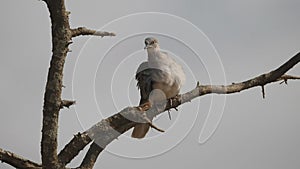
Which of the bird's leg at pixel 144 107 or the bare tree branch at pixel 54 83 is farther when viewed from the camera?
the bird's leg at pixel 144 107

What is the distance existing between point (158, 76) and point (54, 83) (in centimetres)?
428

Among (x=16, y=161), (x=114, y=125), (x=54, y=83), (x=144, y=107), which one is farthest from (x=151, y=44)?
(x=16, y=161)

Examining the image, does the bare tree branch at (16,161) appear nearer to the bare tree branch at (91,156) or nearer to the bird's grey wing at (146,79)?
the bare tree branch at (91,156)

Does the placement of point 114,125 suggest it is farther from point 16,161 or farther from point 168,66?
point 168,66

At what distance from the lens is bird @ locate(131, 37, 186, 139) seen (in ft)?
32.0

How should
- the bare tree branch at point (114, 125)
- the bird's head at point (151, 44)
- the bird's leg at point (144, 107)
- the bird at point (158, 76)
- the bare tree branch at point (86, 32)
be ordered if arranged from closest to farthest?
1. the bare tree branch at point (86, 32)
2. the bare tree branch at point (114, 125)
3. the bird's leg at point (144, 107)
4. the bird at point (158, 76)
5. the bird's head at point (151, 44)

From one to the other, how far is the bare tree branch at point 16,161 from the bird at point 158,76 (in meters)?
3.55

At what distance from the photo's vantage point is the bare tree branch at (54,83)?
587 cm

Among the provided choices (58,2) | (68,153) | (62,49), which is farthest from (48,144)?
(58,2)

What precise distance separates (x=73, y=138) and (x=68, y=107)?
19.6 inches

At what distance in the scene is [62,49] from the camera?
595cm

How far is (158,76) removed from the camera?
1003 centimetres

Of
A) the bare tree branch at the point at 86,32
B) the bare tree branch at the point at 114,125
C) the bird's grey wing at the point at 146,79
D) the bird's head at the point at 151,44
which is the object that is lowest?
the bare tree branch at the point at 114,125

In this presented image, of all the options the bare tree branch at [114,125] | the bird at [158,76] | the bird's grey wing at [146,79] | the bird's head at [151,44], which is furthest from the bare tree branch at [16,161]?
the bird's head at [151,44]
